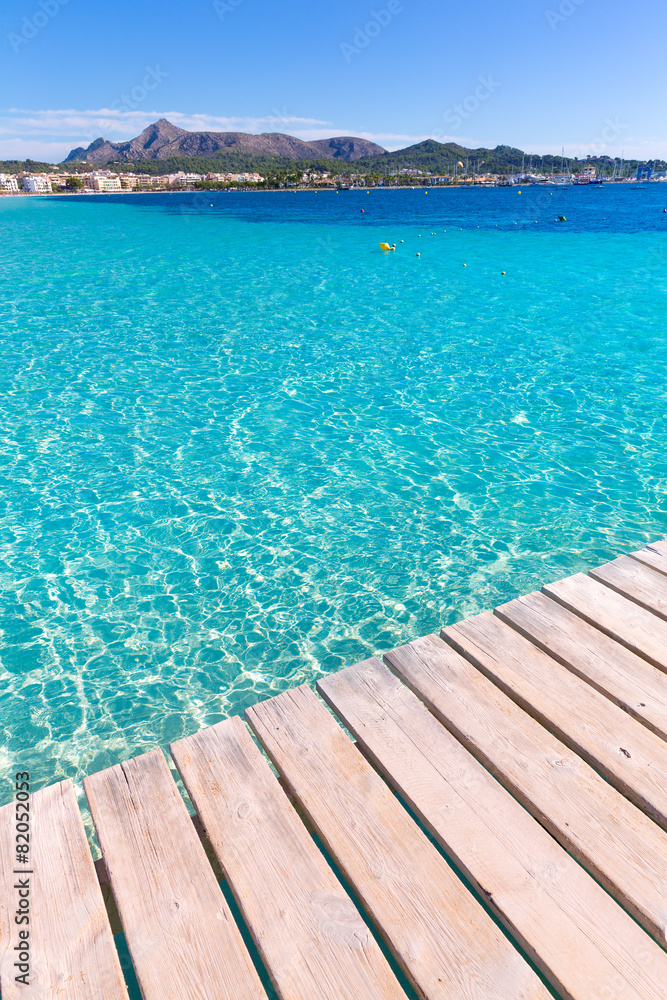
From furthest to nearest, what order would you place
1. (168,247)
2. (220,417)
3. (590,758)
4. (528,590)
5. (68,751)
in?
(168,247) → (220,417) → (528,590) → (68,751) → (590,758)

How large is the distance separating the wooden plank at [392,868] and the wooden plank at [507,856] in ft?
0.38

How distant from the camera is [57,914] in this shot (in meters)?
3.06

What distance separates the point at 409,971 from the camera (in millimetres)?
2768

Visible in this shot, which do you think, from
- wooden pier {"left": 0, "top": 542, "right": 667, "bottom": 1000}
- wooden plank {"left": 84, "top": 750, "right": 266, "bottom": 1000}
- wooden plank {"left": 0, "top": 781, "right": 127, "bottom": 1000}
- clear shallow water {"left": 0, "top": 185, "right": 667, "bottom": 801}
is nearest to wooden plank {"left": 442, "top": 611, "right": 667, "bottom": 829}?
wooden pier {"left": 0, "top": 542, "right": 667, "bottom": 1000}

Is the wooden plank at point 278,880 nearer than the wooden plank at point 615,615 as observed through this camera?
Yes

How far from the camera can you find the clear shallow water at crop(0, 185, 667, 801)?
715 centimetres

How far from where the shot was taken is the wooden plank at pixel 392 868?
9.03ft

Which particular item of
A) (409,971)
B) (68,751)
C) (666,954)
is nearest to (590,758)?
(666,954)

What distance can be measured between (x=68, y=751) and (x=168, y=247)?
4692cm

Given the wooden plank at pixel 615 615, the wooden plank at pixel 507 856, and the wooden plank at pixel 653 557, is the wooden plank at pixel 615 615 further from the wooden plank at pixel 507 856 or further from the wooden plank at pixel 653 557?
the wooden plank at pixel 507 856

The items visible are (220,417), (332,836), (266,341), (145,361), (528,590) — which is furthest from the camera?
(266,341)

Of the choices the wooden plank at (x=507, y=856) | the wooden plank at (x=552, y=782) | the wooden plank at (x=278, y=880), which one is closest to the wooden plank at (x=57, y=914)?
the wooden plank at (x=278, y=880)

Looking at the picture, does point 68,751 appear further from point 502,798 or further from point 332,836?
point 502,798

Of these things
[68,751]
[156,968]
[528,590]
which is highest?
[156,968]
